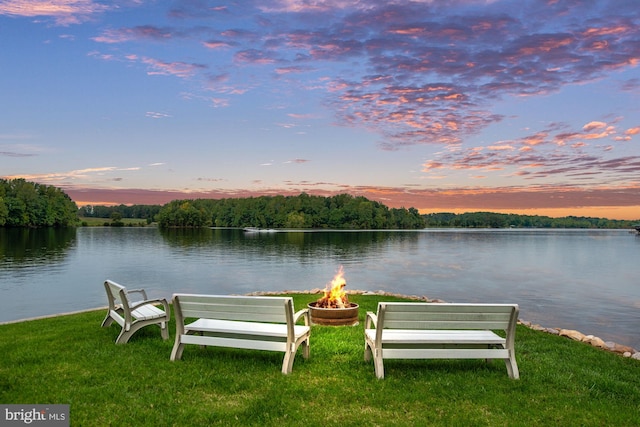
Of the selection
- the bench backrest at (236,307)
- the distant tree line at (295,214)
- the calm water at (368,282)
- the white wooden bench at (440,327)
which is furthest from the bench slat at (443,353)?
the distant tree line at (295,214)

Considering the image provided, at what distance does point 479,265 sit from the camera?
119 feet

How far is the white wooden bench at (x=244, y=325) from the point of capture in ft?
21.2

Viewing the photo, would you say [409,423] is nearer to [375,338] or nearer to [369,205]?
[375,338]

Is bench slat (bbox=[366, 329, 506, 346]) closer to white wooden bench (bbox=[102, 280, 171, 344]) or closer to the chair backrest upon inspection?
white wooden bench (bbox=[102, 280, 171, 344])

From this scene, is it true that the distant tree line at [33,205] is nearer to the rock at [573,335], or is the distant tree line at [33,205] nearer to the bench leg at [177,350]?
the bench leg at [177,350]

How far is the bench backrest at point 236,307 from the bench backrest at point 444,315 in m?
1.35

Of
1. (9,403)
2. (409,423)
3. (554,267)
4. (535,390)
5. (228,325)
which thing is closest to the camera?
(409,423)

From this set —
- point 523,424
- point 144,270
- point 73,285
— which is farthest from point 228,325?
point 144,270

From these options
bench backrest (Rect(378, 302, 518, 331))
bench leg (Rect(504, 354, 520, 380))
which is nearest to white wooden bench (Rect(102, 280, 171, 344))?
bench backrest (Rect(378, 302, 518, 331))

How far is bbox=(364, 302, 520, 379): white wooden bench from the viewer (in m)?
6.24

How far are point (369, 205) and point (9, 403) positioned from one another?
173 m

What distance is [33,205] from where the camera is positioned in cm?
12162

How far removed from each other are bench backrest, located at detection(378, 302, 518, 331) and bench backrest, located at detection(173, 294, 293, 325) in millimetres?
1345

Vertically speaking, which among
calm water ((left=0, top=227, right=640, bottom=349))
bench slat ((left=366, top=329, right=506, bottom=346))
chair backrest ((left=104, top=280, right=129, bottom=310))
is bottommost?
calm water ((left=0, top=227, right=640, bottom=349))
